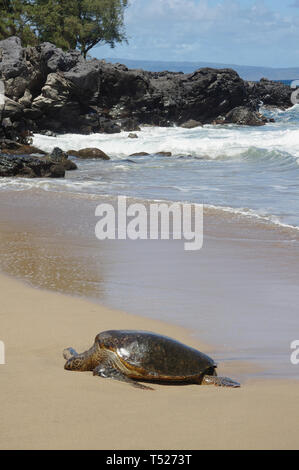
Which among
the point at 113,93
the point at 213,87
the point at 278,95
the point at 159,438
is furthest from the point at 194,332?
the point at 278,95

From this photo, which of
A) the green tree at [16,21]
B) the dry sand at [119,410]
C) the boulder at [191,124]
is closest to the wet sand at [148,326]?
the dry sand at [119,410]

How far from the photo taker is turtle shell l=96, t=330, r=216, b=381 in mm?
3852

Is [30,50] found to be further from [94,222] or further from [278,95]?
[278,95]

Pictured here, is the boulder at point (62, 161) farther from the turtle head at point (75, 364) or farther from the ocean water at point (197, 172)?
the turtle head at point (75, 364)

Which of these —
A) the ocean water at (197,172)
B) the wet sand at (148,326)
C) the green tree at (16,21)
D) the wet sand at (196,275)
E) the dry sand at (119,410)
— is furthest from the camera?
the green tree at (16,21)

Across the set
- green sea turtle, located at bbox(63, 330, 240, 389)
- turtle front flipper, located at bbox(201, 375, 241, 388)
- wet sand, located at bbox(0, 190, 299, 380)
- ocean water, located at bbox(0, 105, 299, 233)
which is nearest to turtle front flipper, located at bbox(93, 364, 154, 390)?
green sea turtle, located at bbox(63, 330, 240, 389)

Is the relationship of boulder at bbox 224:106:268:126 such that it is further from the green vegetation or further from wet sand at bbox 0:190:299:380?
wet sand at bbox 0:190:299:380

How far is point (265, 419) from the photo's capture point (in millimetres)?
3029

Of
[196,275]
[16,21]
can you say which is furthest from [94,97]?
[196,275]

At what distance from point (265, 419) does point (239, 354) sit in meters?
1.46

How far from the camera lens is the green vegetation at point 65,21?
4319 cm

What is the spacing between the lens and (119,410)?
3123mm

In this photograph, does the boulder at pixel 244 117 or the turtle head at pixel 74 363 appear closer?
the turtle head at pixel 74 363

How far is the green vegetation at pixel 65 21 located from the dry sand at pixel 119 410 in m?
41.0
